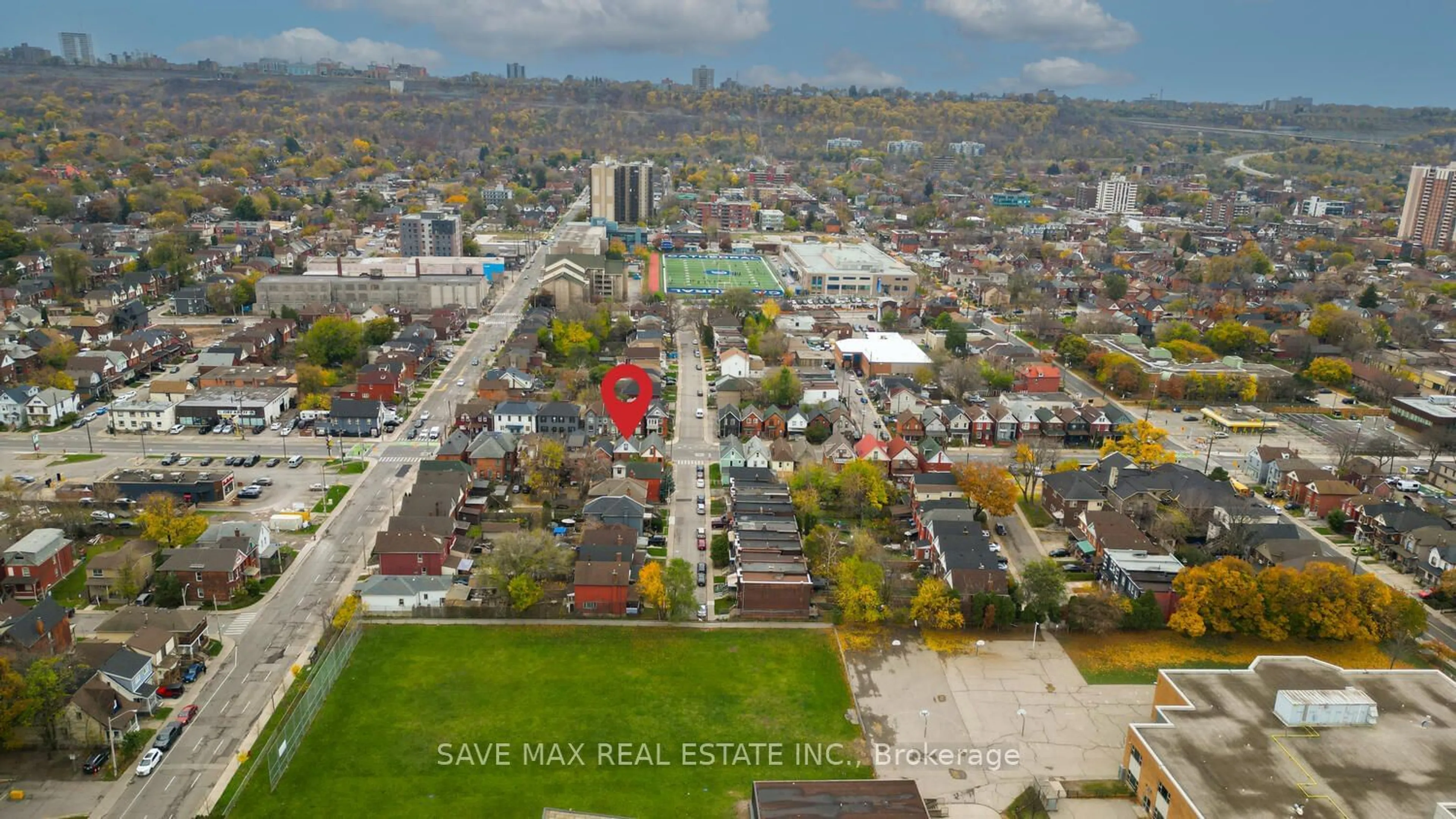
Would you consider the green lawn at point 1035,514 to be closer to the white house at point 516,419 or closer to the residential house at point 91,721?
the white house at point 516,419

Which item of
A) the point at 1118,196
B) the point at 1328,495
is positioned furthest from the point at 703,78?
the point at 1328,495

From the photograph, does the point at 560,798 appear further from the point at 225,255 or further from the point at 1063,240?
the point at 1063,240

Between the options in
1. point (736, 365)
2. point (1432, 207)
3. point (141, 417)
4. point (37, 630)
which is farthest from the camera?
point (1432, 207)

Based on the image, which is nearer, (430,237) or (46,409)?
(46,409)

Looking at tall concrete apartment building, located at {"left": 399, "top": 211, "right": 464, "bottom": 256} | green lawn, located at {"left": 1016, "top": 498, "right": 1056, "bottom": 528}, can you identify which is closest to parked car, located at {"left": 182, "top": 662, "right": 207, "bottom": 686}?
green lawn, located at {"left": 1016, "top": 498, "right": 1056, "bottom": 528}

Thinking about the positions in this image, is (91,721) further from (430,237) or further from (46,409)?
(430,237)

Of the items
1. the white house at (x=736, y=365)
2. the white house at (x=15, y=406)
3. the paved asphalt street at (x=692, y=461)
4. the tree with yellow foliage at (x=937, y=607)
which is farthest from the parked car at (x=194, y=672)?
the white house at (x=736, y=365)

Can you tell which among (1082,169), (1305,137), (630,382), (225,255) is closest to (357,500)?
(630,382)
